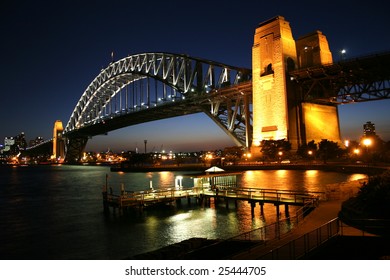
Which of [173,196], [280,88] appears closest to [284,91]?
[280,88]

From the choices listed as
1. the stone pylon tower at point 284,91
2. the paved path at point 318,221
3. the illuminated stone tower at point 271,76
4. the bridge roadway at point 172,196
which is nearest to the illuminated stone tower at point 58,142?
the illuminated stone tower at point 271,76

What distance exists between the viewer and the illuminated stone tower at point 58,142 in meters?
163

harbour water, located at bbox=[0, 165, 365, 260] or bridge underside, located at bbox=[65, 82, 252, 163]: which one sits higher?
bridge underside, located at bbox=[65, 82, 252, 163]

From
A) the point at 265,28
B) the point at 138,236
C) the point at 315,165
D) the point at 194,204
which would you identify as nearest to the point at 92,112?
the point at 265,28

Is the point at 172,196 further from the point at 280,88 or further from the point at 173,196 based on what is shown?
the point at 280,88

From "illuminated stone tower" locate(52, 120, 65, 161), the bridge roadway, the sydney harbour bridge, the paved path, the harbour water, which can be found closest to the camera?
the paved path

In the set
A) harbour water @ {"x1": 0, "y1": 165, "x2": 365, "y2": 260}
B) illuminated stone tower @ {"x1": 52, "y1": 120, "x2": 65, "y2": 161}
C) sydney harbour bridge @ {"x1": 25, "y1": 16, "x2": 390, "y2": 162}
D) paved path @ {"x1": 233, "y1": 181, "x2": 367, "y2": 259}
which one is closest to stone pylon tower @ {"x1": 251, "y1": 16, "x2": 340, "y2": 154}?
sydney harbour bridge @ {"x1": 25, "y1": 16, "x2": 390, "y2": 162}

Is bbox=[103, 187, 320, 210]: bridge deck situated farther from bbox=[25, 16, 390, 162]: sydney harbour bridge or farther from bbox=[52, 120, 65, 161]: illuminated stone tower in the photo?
bbox=[52, 120, 65, 161]: illuminated stone tower

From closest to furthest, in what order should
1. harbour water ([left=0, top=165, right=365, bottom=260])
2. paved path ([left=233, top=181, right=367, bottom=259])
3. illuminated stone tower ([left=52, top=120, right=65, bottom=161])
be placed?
paved path ([left=233, top=181, right=367, bottom=259]) < harbour water ([left=0, top=165, right=365, bottom=260]) < illuminated stone tower ([left=52, top=120, right=65, bottom=161])

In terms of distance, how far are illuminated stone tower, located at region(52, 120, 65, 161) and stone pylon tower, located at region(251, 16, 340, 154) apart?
120294 mm

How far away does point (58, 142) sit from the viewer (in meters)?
164

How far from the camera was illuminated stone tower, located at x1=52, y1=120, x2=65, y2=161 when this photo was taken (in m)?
163

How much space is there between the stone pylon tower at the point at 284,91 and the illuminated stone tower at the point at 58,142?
120 meters

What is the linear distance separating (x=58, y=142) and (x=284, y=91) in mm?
130259
